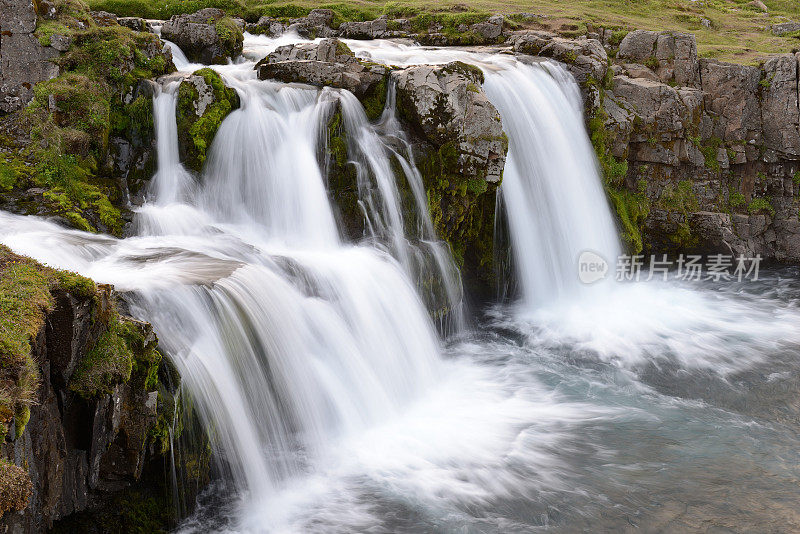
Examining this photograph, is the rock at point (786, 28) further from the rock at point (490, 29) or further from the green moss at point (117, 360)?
the green moss at point (117, 360)

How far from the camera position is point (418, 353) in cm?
976

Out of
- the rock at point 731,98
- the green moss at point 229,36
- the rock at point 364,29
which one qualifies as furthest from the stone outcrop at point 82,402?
the rock at point 364,29

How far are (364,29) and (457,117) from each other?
13.5 metres

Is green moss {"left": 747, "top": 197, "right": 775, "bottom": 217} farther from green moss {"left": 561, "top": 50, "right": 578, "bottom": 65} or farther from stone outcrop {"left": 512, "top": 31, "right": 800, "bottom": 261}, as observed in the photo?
green moss {"left": 561, "top": 50, "right": 578, "bottom": 65}

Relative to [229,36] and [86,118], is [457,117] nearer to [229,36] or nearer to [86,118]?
[86,118]

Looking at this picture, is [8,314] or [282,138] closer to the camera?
[8,314]

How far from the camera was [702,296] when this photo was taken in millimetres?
15180

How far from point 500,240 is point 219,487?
8.74m

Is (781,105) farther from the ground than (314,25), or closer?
closer

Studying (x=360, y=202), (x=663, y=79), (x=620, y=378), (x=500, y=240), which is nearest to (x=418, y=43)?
(x=663, y=79)

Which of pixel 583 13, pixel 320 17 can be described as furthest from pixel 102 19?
pixel 583 13

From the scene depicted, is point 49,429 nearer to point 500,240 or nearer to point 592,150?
point 500,240

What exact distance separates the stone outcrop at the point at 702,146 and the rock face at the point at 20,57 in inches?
465

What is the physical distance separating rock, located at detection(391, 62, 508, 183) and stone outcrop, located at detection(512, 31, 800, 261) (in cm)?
561
